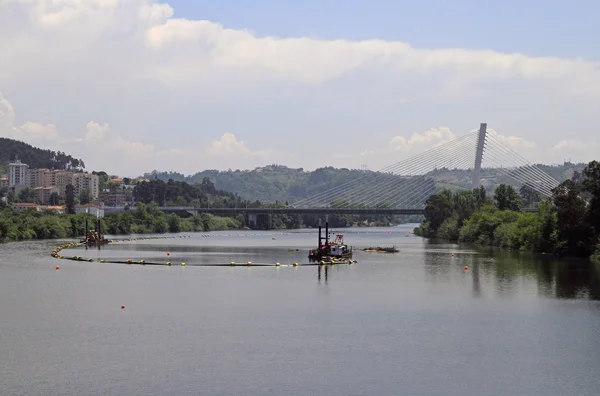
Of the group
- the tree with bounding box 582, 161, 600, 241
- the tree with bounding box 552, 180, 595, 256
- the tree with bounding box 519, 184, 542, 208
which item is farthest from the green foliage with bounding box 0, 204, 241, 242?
the tree with bounding box 582, 161, 600, 241

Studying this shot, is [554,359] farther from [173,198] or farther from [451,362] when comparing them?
[173,198]

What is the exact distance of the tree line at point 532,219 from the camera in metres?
68.4

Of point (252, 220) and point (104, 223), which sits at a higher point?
point (252, 220)

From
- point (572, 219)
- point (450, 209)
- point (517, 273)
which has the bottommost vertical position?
point (517, 273)

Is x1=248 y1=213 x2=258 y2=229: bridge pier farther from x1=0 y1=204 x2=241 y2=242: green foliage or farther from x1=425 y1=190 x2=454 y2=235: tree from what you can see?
x1=425 y1=190 x2=454 y2=235: tree

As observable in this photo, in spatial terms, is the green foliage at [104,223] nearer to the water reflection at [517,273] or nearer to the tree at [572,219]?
the water reflection at [517,273]

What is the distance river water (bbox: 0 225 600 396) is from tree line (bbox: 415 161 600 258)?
394 inches

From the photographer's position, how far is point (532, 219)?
269ft

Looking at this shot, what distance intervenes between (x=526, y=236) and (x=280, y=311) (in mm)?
47431

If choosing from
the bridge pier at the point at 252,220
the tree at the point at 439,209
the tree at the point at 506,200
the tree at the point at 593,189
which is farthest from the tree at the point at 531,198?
the tree at the point at 593,189

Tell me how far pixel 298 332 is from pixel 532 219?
5321 cm

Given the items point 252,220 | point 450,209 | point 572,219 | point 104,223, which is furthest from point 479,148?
point 252,220

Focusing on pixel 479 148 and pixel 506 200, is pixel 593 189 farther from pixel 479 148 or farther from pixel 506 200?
pixel 479 148

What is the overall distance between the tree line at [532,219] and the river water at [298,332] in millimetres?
10016
